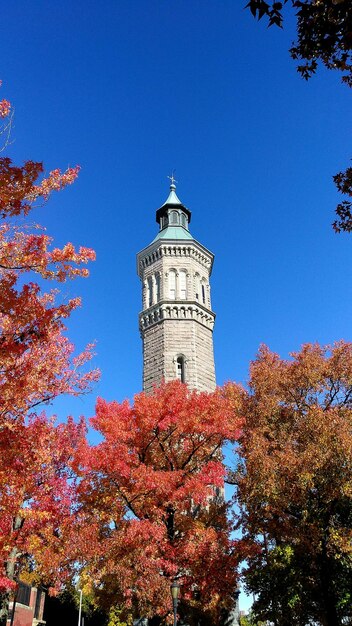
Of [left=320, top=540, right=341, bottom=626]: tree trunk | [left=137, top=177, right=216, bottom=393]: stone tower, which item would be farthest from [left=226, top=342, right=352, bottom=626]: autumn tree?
[left=137, top=177, right=216, bottom=393]: stone tower

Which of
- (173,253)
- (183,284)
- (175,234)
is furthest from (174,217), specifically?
(183,284)

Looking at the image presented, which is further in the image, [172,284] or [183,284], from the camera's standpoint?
[183,284]

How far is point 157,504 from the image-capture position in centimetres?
1845

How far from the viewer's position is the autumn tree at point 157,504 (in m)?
16.9

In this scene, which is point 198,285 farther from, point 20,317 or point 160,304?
point 20,317

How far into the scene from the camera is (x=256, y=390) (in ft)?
75.8

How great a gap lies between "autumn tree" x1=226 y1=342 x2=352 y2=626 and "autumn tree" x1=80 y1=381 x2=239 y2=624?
147 centimetres

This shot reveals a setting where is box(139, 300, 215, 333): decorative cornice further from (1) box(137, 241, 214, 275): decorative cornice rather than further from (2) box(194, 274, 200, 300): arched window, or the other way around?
(1) box(137, 241, 214, 275): decorative cornice

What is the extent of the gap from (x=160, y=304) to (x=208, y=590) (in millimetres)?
22520

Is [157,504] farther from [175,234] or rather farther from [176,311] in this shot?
[175,234]

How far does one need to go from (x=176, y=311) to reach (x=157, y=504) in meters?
20.1

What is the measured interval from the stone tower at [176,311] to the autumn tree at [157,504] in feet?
43.2

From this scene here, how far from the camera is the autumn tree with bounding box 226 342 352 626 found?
1766 cm

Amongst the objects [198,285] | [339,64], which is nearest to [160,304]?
[198,285]
